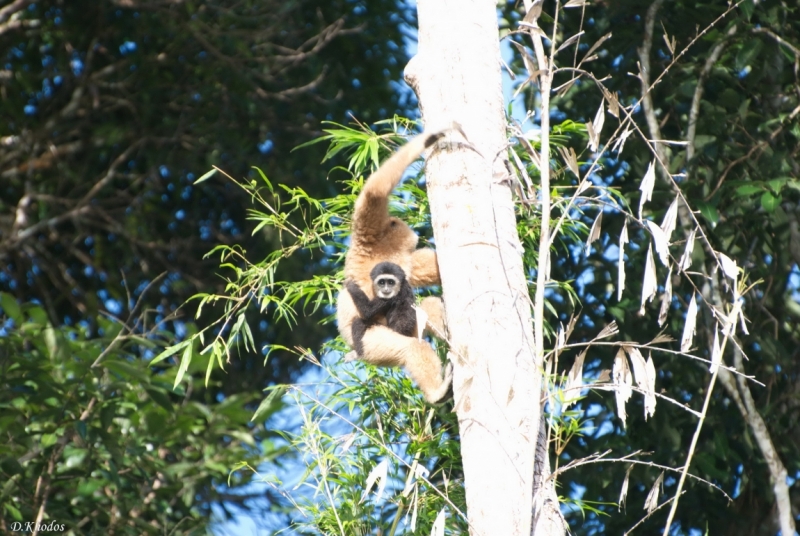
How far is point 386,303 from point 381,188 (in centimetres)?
74

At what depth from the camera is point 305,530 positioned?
180 inches

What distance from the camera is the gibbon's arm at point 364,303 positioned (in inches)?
189

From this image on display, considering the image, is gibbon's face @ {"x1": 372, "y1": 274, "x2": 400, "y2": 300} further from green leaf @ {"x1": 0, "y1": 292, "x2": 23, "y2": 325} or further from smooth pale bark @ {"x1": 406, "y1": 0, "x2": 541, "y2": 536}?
green leaf @ {"x1": 0, "y1": 292, "x2": 23, "y2": 325}

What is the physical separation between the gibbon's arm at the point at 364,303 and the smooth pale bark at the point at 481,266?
1.11 metres

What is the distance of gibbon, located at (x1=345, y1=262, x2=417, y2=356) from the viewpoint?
15.4 feet

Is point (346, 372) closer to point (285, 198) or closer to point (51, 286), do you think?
point (285, 198)

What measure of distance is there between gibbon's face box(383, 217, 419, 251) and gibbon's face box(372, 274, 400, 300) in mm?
232

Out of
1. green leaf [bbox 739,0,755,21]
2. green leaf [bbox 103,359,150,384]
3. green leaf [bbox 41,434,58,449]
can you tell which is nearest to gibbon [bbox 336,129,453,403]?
green leaf [bbox 103,359,150,384]

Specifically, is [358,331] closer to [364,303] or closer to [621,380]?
[364,303]

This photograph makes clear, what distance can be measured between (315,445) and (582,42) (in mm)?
3770

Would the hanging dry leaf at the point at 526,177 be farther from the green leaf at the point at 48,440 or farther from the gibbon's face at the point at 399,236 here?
the green leaf at the point at 48,440

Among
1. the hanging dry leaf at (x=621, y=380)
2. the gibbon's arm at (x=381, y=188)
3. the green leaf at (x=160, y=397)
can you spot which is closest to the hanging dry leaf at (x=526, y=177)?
the gibbon's arm at (x=381, y=188)

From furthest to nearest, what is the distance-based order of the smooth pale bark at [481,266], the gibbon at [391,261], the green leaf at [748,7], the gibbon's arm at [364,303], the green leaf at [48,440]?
the green leaf at [48,440] → the green leaf at [748,7] → the gibbon's arm at [364,303] → the gibbon at [391,261] → the smooth pale bark at [481,266]

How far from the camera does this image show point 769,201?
5.20 m
